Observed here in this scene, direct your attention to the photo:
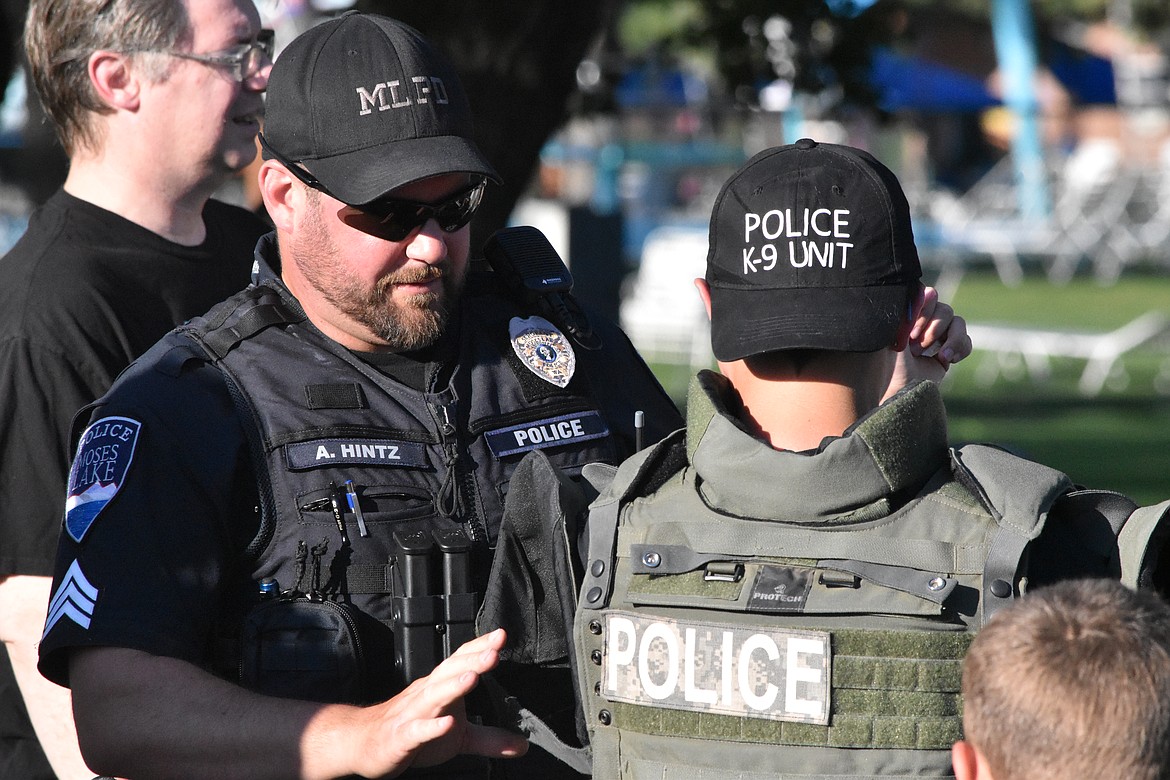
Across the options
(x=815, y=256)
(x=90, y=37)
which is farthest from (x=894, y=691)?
(x=90, y=37)

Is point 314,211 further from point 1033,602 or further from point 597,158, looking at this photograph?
point 597,158

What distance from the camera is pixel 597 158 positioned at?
28.6 m

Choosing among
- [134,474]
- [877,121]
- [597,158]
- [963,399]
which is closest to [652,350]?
[963,399]

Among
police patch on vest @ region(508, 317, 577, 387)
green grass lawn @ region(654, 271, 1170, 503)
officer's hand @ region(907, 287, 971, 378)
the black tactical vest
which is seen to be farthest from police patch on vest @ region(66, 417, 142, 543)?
green grass lawn @ region(654, 271, 1170, 503)

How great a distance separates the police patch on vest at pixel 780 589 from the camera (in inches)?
81.3

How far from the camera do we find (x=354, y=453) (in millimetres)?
2529

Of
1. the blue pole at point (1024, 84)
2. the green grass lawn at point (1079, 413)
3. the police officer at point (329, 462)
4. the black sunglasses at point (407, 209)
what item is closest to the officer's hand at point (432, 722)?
the police officer at point (329, 462)

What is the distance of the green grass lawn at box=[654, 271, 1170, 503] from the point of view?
9.77 metres

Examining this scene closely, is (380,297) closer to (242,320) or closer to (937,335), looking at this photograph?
(242,320)

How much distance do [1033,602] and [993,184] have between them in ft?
99.9

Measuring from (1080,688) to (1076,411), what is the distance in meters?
10.7

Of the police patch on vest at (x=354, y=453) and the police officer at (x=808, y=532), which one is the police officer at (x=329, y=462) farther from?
the police officer at (x=808, y=532)

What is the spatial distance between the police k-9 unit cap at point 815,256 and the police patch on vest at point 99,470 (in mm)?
968

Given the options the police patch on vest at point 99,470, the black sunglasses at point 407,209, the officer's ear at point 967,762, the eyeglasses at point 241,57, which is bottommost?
the officer's ear at point 967,762
